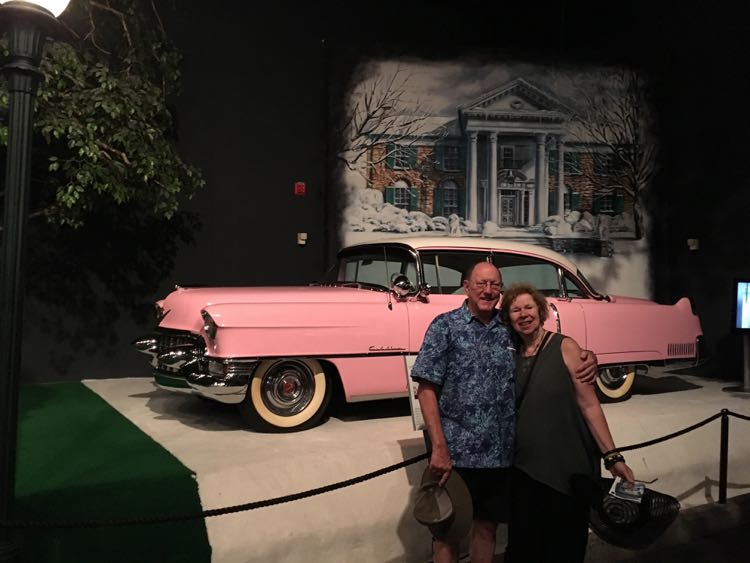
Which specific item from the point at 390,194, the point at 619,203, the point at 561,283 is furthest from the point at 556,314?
the point at 619,203

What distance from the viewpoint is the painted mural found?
22.7 ft

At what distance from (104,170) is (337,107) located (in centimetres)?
292

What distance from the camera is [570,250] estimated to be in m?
7.33

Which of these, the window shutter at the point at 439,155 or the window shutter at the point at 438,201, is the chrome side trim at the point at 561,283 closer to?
the window shutter at the point at 438,201

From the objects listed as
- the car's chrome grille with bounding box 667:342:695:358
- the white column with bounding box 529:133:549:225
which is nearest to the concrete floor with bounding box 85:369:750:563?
the car's chrome grille with bounding box 667:342:695:358

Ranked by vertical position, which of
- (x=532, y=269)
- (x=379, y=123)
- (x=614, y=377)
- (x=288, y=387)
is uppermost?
(x=379, y=123)

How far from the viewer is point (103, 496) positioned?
2.96 m

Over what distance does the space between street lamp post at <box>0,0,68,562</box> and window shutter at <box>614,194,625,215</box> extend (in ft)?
21.8

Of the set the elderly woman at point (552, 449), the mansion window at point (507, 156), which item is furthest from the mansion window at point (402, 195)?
the elderly woman at point (552, 449)

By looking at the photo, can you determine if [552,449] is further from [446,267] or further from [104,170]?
[104,170]

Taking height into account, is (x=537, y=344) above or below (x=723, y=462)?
above

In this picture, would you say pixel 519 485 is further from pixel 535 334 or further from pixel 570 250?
pixel 570 250

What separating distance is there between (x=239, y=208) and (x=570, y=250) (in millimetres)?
4074

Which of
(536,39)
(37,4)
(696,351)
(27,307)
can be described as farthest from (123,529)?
(536,39)
